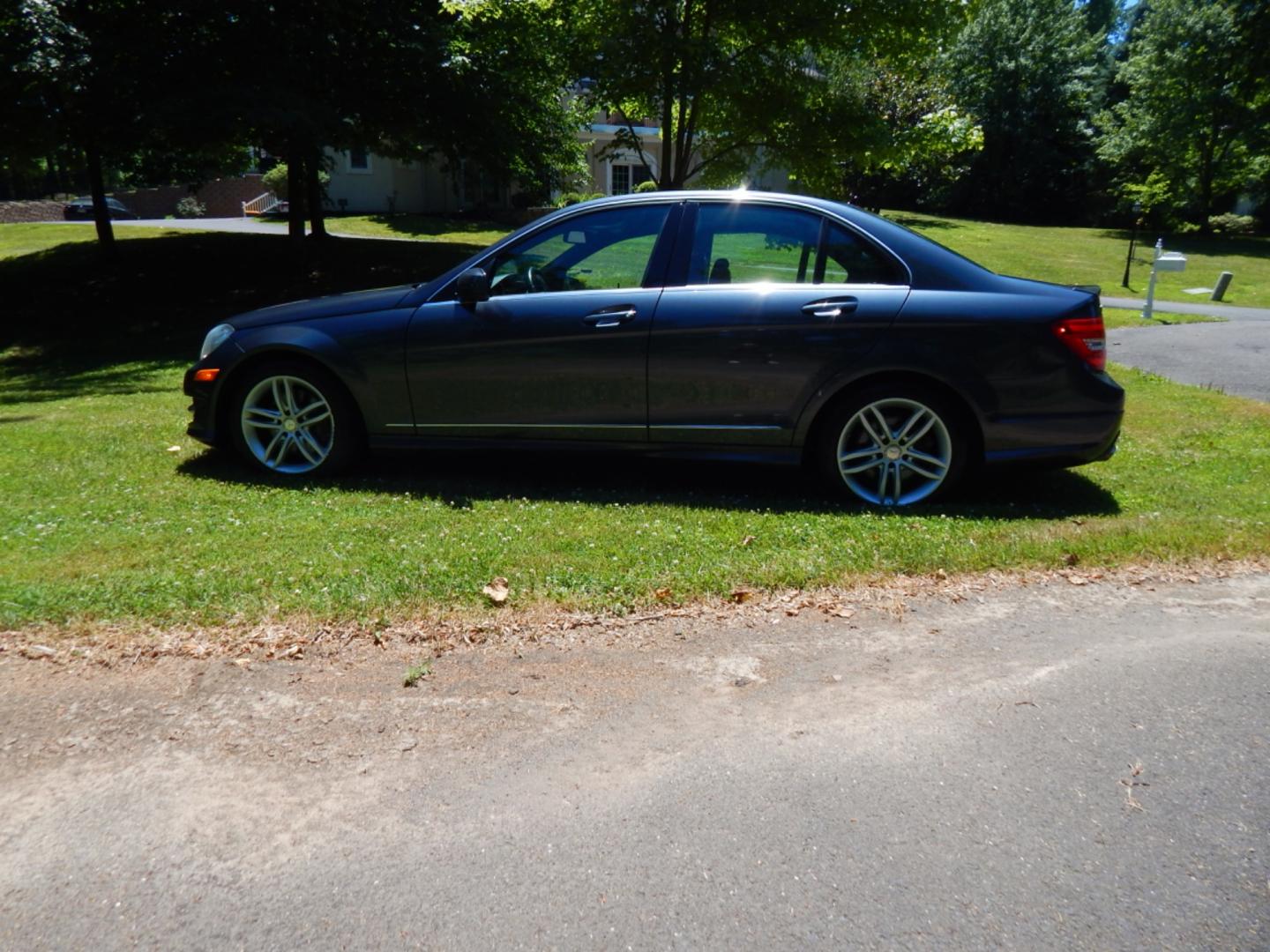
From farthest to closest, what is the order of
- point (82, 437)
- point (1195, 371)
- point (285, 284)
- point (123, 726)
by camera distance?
point (285, 284) < point (1195, 371) < point (82, 437) < point (123, 726)

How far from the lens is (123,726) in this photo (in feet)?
Answer: 11.0

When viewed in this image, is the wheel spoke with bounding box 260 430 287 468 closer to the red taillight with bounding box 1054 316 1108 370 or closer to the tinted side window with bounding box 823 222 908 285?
the tinted side window with bounding box 823 222 908 285

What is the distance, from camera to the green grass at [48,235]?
2838cm

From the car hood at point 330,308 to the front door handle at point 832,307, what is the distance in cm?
247

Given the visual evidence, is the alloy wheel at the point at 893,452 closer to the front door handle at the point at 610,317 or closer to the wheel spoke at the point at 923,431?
the wheel spoke at the point at 923,431

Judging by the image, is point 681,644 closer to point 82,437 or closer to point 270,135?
point 82,437

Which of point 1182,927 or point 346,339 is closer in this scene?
point 1182,927

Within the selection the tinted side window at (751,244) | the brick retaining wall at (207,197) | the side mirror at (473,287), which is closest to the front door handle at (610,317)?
the tinted side window at (751,244)

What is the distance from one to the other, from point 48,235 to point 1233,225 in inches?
1909

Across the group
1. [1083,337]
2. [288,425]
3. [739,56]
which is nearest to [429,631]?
[288,425]

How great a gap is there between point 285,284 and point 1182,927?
779 inches

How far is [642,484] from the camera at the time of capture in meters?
6.21

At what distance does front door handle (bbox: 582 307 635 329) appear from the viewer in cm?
570

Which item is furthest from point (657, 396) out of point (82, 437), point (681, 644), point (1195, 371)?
point (1195, 371)
